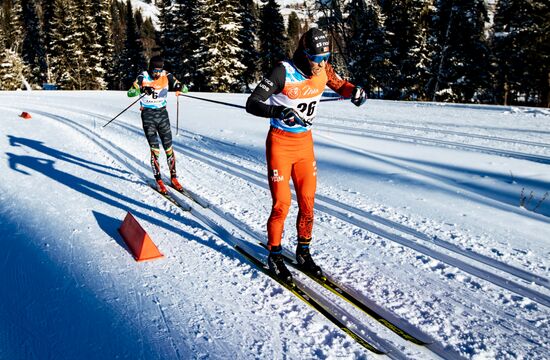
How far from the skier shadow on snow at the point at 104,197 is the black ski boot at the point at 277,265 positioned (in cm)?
79

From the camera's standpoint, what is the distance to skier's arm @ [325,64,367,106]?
421 centimetres

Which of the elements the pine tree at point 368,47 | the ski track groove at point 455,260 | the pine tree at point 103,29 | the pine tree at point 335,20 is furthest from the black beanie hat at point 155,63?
the pine tree at point 103,29

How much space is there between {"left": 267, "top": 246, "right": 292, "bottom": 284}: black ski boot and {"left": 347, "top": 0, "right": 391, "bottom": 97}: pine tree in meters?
29.7

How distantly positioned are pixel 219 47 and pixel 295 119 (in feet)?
115

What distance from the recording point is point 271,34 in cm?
4156

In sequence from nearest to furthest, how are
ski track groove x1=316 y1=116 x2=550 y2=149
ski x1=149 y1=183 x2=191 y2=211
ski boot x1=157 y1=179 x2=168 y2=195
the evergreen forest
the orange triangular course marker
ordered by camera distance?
the orange triangular course marker, ski x1=149 y1=183 x2=191 y2=211, ski boot x1=157 y1=179 x2=168 y2=195, ski track groove x1=316 y1=116 x2=550 y2=149, the evergreen forest

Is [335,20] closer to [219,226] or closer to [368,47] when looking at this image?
[368,47]

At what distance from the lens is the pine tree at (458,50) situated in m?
27.8

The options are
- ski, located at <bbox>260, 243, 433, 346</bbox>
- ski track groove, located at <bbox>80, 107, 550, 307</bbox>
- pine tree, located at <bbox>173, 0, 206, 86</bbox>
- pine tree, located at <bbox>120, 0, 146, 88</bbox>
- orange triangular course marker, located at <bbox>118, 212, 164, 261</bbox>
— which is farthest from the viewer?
pine tree, located at <bbox>120, 0, 146, 88</bbox>

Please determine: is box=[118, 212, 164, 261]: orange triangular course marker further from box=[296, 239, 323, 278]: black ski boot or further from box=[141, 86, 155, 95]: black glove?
box=[141, 86, 155, 95]: black glove

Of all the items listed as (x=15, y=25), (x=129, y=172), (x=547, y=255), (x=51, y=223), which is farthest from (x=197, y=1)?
(x=15, y=25)

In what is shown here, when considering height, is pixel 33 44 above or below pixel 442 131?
above

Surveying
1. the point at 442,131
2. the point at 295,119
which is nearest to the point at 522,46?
the point at 442,131

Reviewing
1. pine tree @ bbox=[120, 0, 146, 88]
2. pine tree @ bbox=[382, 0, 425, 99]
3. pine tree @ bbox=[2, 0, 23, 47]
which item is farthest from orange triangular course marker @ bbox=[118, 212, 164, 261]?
pine tree @ bbox=[2, 0, 23, 47]
